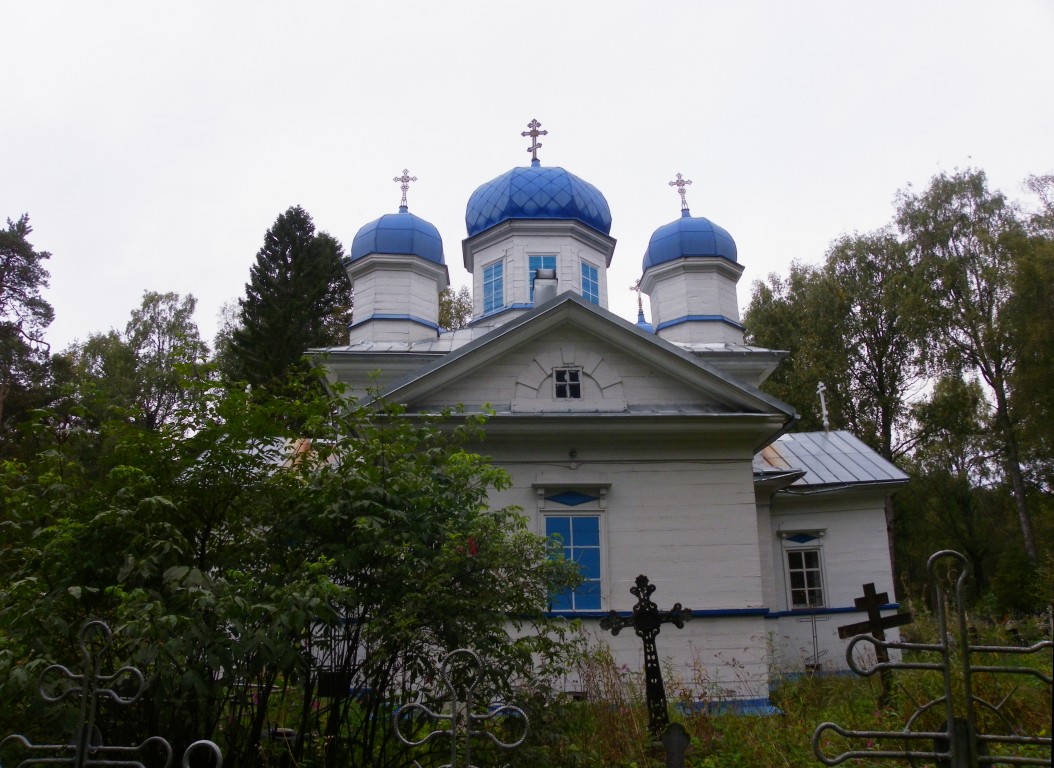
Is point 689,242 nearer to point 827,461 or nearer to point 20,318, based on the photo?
point 827,461

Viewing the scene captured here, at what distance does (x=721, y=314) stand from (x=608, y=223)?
2.87 meters

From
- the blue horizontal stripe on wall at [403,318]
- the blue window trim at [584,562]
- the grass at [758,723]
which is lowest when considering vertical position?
the grass at [758,723]

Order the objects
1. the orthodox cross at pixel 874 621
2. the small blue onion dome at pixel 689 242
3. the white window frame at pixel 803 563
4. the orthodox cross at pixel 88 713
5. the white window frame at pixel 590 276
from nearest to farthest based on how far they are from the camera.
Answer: the orthodox cross at pixel 88 713, the orthodox cross at pixel 874 621, the white window frame at pixel 803 563, the white window frame at pixel 590 276, the small blue onion dome at pixel 689 242

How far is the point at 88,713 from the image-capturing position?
470cm

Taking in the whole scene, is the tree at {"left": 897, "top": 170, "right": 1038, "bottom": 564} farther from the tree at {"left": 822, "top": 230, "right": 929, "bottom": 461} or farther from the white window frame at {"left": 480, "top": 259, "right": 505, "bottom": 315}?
the white window frame at {"left": 480, "top": 259, "right": 505, "bottom": 315}

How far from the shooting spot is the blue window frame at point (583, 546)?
10633 millimetres

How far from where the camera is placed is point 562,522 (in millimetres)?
10914

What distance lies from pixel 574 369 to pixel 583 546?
2267mm

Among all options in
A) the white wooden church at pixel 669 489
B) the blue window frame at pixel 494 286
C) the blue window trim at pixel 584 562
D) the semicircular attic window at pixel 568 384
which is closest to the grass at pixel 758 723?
the white wooden church at pixel 669 489

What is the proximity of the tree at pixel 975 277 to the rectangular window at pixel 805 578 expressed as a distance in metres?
11.8

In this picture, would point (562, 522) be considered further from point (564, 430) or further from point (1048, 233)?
point (1048, 233)

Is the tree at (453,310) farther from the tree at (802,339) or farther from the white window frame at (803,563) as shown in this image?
the white window frame at (803,563)

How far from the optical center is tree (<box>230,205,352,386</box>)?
90.9 feet

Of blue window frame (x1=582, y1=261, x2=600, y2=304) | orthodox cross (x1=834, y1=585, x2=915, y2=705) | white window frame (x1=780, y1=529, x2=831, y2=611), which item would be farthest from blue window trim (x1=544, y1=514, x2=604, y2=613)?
blue window frame (x1=582, y1=261, x2=600, y2=304)
